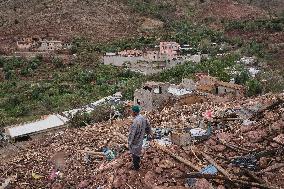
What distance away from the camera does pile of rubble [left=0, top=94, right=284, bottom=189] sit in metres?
6.00

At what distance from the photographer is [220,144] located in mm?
6828

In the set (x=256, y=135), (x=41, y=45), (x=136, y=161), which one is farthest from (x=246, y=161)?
(x=41, y=45)

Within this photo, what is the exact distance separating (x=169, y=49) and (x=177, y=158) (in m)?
33.9

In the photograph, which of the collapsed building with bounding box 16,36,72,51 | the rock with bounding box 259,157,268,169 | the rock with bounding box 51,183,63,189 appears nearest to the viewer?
the rock with bounding box 259,157,268,169

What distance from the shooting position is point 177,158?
21.3 ft

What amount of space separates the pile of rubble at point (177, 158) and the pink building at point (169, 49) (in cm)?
2964

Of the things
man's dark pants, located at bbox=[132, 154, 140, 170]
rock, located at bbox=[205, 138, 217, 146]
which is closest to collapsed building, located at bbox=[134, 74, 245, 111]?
rock, located at bbox=[205, 138, 217, 146]

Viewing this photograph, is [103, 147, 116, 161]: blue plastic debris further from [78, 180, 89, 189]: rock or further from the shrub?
the shrub

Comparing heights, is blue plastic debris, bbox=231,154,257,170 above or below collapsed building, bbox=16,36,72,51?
above

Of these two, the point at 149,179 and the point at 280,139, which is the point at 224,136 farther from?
the point at 149,179

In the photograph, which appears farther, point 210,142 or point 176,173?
point 210,142

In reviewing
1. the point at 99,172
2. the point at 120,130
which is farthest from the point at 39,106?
the point at 99,172

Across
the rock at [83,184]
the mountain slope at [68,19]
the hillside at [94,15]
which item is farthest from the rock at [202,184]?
the mountain slope at [68,19]

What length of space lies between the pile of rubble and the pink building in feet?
97.2
